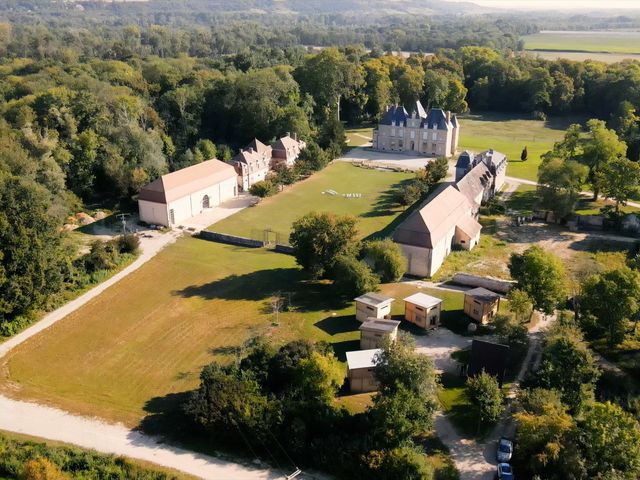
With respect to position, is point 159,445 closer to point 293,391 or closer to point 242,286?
point 293,391

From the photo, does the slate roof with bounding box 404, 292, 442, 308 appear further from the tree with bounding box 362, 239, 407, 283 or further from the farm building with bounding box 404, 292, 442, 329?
the tree with bounding box 362, 239, 407, 283

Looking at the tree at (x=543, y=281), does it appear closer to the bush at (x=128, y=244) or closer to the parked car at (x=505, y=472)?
the parked car at (x=505, y=472)

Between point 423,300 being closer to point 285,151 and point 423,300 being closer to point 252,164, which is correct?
point 252,164

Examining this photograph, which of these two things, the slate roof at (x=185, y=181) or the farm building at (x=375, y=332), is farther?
the slate roof at (x=185, y=181)

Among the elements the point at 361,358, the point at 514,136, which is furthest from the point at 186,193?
the point at 514,136

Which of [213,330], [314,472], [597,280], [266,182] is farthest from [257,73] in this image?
[314,472]

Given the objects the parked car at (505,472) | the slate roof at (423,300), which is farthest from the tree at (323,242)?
the parked car at (505,472)
